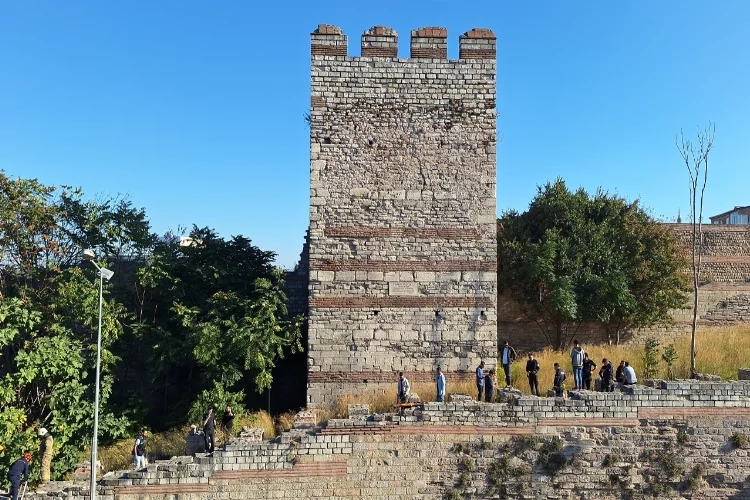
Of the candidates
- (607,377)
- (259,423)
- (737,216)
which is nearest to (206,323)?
(259,423)

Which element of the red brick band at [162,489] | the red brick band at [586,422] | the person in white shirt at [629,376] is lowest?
the red brick band at [162,489]

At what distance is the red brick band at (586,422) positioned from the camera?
8539mm

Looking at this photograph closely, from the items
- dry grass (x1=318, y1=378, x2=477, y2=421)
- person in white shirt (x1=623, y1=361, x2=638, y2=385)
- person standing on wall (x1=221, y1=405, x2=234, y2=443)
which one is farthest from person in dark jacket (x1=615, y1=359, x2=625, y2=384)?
person standing on wall (x1=221, y1=405, x2=234, y2=443)

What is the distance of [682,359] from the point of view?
11766mm

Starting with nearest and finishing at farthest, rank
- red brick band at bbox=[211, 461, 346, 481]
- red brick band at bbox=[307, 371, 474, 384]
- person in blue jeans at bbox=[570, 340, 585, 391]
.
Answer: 1. red brick band at bbox=[211, 461, 346, 481]
2. person in blue jeans at bbox=[570, 340, 585, 391]
3. red brick band at bbox=[307, 371, 474, 384]

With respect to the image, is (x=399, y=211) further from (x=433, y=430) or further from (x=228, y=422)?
(x=228, y=422)

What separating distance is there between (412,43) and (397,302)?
540cm

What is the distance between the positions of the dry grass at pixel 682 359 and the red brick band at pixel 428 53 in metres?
7.01

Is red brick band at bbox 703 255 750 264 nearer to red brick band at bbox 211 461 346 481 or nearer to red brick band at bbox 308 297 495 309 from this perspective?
red brick band at bbox 308 297 495 309

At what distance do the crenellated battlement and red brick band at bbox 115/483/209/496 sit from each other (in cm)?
A: 837

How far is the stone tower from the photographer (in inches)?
393

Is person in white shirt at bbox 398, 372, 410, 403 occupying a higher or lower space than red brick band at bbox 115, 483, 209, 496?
higher

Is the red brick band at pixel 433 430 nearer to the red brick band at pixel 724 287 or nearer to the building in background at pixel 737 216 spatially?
the red brick band at pixel 724 287

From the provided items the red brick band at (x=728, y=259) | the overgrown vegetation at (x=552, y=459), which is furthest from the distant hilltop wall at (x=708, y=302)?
the overgrown vegetation at (x=552, y=459)
